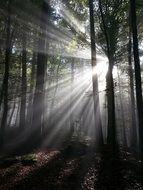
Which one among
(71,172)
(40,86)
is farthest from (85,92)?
(71,172)

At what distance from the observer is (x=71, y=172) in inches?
389

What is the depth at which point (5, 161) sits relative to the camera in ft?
38.0

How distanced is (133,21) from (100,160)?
6862 millimetres

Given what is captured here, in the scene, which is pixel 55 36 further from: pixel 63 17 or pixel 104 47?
pixel 104 47

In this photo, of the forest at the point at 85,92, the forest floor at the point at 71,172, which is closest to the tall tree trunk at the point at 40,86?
the forest at the point at 85,92

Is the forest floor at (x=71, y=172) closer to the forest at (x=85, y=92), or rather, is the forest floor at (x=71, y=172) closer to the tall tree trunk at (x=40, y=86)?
the forest at (x=85, y=92)

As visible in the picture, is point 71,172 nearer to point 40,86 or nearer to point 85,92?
point 40,86

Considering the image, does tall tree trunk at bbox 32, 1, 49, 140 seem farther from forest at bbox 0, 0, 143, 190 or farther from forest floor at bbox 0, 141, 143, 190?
forest floor at bbox 0, 141, 143, 190

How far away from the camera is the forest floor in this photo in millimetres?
8727

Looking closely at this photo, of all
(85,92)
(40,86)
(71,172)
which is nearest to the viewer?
(71,172)

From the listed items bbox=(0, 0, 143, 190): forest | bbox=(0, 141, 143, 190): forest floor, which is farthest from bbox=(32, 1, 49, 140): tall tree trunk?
bbox=(0, 141, 143, 190): forest floor

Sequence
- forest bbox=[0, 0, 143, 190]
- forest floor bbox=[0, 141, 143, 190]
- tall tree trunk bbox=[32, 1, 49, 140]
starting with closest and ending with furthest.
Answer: forest floor bbox=[0, 141, 143, 190] < forest bbox=[0, 0, 143, 190] < tall tree trunk bbox=[32, 1, 49, 140]

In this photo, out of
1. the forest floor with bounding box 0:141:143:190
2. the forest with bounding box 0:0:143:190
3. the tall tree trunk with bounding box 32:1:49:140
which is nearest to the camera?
the forest floor with bounding box 0:141:143:190

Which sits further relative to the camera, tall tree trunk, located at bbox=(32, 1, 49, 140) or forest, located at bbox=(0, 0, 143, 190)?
tall tree trunk, located at bbox=(32, 1, 49, 140)
